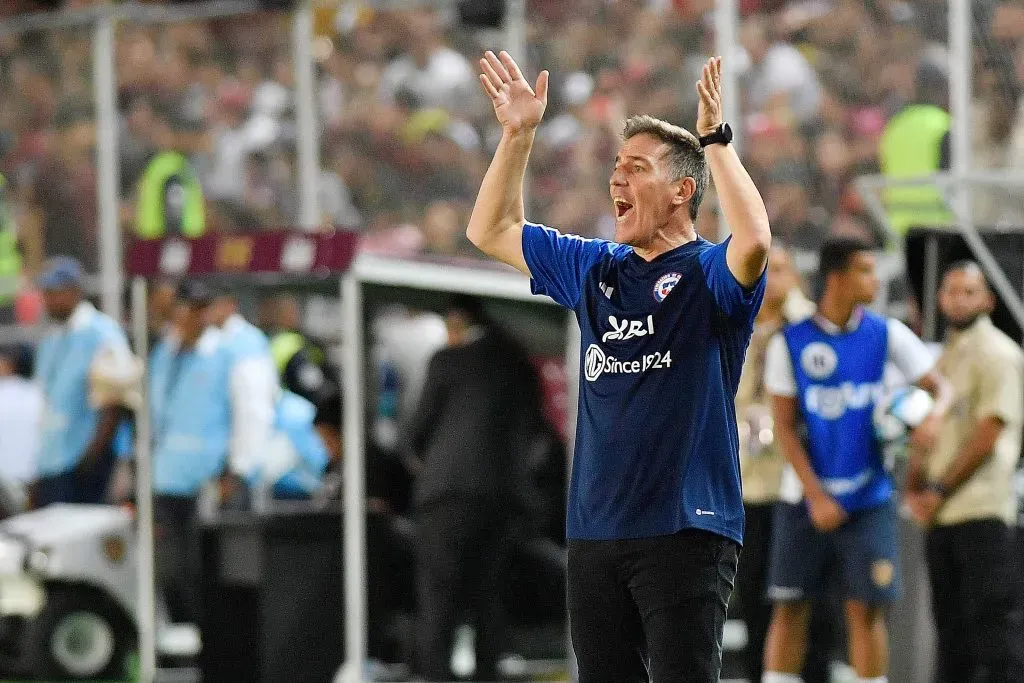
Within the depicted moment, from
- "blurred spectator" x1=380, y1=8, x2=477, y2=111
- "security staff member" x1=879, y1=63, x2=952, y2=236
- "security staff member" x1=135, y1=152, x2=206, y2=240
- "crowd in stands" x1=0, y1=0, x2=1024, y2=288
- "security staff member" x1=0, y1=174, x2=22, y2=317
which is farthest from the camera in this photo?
"blurred spectator" x1=380, y1=8, x2=477, y2=111

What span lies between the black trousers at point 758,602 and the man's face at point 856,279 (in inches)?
49.7

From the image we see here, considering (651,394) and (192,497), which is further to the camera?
(192,497)

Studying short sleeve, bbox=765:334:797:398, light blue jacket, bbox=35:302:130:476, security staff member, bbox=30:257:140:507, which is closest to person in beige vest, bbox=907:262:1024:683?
short sleeve, bbox=765:334:797:398

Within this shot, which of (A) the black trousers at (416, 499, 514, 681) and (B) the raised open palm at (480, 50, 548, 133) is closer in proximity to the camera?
(B) the raised open palm at (480, 50, 548, 133)

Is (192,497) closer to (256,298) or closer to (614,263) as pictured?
(256,298)

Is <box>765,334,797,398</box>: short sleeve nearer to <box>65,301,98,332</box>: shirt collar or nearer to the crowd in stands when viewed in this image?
the crowd in stands

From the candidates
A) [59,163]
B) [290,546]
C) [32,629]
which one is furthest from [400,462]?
[59,163]

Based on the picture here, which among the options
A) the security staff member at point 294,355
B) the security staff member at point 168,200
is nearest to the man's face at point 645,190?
the security staff member at point 294,355

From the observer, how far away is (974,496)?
795 centimetres

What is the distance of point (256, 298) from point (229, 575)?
1823 mm

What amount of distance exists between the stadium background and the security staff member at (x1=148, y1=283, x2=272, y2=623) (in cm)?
45

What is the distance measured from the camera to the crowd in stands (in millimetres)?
10531

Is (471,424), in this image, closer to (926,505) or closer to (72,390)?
(926,505)

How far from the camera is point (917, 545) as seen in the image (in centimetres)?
839
